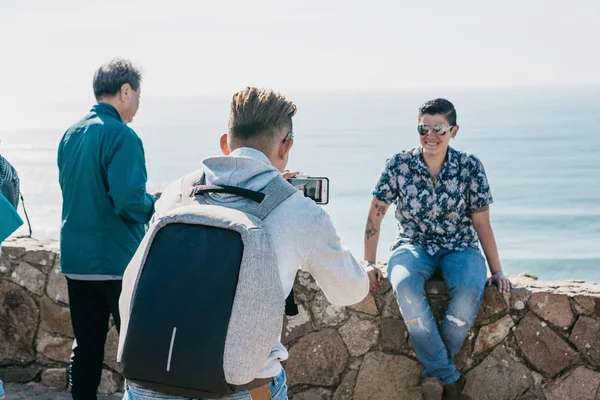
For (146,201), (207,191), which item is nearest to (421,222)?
Answer: (146,201)

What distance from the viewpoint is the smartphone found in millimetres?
2852

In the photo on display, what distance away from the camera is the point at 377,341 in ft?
15.0

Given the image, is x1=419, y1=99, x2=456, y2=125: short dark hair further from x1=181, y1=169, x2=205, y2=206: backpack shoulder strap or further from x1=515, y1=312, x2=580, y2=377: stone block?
x1=181, y1=169, x2=205, y2=206: backpack shoulder strap

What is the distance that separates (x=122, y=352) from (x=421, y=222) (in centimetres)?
256

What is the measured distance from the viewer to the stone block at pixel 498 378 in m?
4.38

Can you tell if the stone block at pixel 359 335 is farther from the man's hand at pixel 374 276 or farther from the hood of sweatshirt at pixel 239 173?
the hood of sweatshirt at pixel 239 173

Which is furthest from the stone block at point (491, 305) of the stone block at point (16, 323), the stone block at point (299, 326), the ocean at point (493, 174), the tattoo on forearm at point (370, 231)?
the stone block at point (16, 323)

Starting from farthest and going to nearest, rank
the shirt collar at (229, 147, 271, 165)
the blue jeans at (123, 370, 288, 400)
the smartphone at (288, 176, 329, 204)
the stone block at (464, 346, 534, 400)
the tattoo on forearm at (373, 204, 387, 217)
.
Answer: the tattoo on forearm at (373, 204, 387, 217) → the stone block at (464, 346, 534, 400) → the smartphone at (288, 176, 329, 204) → the shirt collar at (229, 147, 271, 165) → the blue jeans at (123, 370, 288, 400)

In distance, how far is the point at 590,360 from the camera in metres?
4.25

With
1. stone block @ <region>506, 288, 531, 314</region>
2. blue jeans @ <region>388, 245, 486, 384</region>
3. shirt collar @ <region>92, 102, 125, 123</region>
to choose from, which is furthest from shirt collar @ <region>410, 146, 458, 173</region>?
shirt collar @ <region>92, 102, 125, 123</region>

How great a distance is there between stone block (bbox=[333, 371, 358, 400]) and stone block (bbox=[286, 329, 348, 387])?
0.04 meters

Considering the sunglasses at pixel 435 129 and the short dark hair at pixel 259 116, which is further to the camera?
the sunglasses at pixel 435 129

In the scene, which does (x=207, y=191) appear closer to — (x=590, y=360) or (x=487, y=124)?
(x=590, y=360)

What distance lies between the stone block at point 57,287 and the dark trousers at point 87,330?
109 cm
